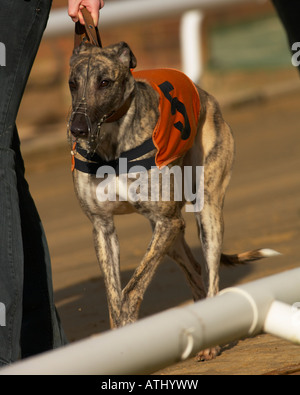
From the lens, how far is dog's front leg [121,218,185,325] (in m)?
3.51

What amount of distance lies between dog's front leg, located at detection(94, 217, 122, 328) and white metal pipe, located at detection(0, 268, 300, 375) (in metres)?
1.55

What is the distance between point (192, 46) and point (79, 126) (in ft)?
14.0

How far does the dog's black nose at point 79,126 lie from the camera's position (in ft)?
10.2

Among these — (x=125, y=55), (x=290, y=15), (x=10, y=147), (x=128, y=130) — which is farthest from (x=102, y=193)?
(x=290, y=15)

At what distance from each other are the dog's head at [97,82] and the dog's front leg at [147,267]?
0.53m

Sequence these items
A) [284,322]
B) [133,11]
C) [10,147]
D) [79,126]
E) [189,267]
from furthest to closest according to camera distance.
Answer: [133,11] → [189,267] → [79,126] → [10,147] → [284,322]

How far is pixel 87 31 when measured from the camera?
3459 mm

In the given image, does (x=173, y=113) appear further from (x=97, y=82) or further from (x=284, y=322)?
(x=284, y=322)

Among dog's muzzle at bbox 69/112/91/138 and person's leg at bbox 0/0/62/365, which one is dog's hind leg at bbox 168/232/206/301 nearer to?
dog's muzzle at bbox 69/112/91/138

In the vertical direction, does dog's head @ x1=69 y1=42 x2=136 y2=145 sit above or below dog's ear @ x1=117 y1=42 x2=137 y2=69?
below

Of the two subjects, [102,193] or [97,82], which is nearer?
[97,82]

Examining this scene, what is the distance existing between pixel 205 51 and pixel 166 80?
21.6 ft

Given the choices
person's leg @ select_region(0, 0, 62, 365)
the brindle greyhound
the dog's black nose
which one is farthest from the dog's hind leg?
person's leg @ select_region(0, 0, 62, 365)

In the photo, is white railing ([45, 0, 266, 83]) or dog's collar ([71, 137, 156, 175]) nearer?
dog's collar ([71, 137, 156, 175])
